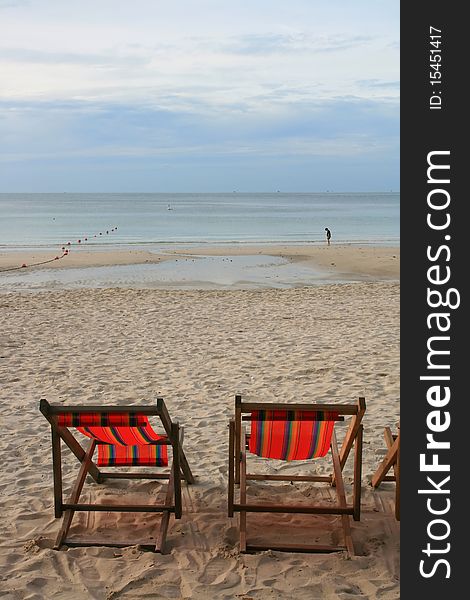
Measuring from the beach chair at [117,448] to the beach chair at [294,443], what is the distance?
1.12ft

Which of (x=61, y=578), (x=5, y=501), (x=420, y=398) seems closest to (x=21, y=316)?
(x=5, y=501)

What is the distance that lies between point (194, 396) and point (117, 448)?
2312 mm

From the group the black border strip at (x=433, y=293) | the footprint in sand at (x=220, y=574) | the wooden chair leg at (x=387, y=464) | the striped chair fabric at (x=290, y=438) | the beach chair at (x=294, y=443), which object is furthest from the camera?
the wooden chair leg at (x=387, y=464)

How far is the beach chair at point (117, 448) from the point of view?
11.2ft

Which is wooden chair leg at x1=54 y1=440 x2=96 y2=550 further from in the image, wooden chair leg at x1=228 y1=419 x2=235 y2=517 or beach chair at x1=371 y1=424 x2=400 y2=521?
beach chair at x1=371 y1=424 x2=400 y2=521

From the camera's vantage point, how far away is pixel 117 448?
4195 millimetres

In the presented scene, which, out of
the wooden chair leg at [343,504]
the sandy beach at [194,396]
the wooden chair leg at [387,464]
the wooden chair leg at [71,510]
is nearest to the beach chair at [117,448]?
the wooden chair leg at [71,510]

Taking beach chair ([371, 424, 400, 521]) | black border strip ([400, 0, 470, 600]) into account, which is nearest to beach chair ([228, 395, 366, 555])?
beach chair ([371, 424, 400, 521])

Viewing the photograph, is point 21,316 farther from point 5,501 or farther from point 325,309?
point 5,501

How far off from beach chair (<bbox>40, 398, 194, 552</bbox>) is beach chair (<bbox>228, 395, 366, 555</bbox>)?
34 centimetres

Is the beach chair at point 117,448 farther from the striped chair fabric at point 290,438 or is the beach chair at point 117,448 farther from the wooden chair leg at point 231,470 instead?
the striped chair fabric at point 290,438

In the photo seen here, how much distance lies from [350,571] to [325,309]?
8.46 metres

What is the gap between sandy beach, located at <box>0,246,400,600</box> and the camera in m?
3.39

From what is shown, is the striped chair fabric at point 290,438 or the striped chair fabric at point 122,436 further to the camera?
the striped chair fabric at point 290,438
